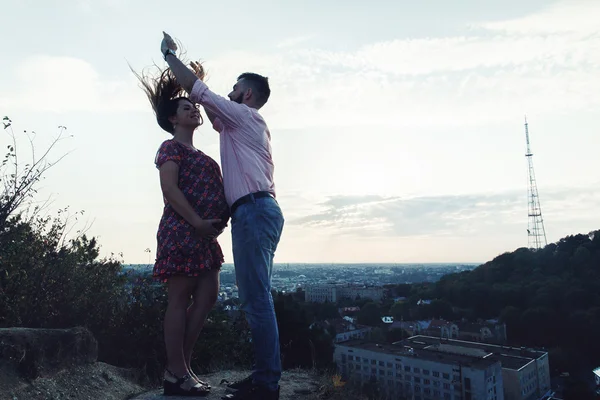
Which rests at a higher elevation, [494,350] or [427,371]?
[427,371]

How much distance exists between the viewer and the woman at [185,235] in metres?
2.07

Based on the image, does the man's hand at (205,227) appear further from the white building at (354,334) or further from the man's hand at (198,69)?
the white building at (354,334)

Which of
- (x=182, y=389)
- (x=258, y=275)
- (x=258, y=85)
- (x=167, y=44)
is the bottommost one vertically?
(x=182, y=389)

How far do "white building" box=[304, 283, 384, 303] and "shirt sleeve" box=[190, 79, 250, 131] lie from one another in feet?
176

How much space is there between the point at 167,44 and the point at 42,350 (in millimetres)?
1755

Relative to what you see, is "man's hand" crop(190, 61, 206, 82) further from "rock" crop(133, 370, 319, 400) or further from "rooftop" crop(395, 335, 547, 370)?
"rooftop" crop(395, 335, 547, 370)

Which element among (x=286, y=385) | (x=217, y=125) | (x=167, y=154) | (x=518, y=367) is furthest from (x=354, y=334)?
(x=167, y=154)

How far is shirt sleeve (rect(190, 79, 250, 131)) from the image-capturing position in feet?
6.73

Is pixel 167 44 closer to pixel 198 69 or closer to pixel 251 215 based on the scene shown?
pixel 198 69

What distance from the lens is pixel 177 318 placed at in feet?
7.06

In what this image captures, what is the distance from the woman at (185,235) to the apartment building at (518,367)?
23926 mm

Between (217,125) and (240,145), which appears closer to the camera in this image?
(240,145)

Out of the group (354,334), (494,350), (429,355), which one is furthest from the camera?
(354,334)

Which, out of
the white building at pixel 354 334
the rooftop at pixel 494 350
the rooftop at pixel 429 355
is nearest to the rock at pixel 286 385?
the rooftop at pixel 429 355
